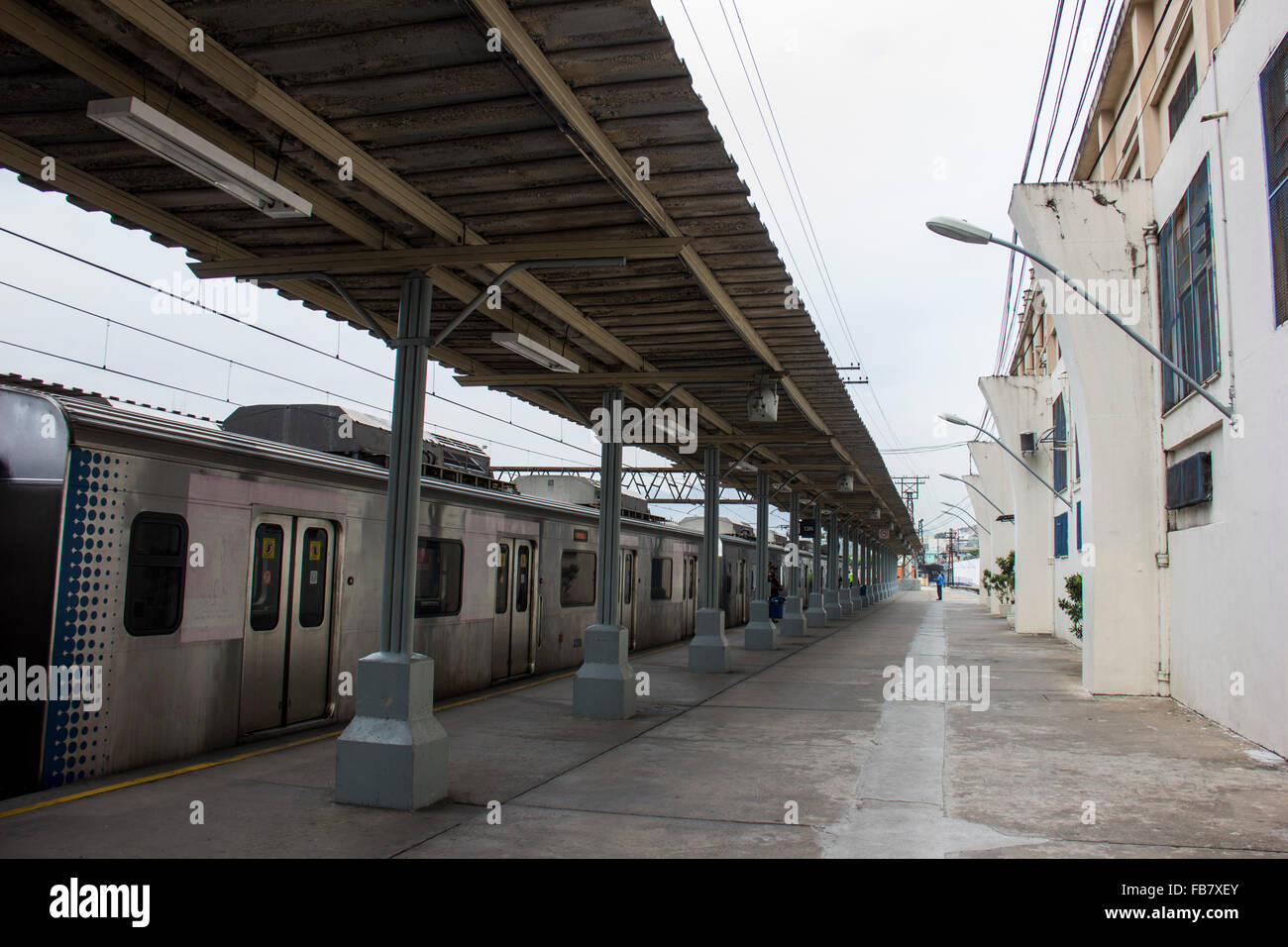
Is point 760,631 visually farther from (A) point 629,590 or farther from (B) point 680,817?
(B) point 680,817

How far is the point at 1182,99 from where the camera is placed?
12062 millimetres

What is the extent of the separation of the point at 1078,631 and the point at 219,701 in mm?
17172

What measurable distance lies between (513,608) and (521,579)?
1.32 ft

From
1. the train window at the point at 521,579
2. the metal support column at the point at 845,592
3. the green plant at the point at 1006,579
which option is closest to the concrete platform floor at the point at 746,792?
the train window at the point at 521,579

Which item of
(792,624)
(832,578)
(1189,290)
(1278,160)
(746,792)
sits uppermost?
(1278,160)

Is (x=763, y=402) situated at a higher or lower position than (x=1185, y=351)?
lower

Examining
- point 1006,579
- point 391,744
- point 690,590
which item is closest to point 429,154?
point 391,744

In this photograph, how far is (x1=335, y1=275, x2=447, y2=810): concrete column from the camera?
6.21 meters

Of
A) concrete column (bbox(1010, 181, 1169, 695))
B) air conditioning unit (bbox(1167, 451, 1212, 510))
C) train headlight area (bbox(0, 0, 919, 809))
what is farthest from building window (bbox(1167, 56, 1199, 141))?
train headlight area (bbox(0, 0, 919, 809))

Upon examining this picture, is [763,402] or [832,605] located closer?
[763,402]

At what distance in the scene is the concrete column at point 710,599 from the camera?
1468 cm

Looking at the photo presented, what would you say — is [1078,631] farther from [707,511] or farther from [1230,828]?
[1230,828]

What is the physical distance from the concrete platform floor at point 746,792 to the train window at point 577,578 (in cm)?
254
